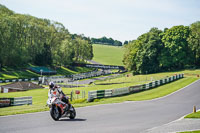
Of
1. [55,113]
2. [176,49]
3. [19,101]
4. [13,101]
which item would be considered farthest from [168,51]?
[55,113]

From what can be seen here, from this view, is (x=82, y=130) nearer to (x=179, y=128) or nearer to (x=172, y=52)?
(x=179, y=128)

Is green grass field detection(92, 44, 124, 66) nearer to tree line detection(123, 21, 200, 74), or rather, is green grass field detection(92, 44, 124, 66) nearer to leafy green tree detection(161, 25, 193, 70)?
tree line detection(123, 21, 200, 74)

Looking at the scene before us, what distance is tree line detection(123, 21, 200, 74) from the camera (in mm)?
77625

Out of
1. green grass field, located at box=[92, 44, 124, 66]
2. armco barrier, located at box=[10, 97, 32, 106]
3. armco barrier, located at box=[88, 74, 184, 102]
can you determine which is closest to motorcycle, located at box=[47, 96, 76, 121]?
armco barrier, located at box=[88, 74, 184, 102]

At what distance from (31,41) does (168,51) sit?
52566 millimetres

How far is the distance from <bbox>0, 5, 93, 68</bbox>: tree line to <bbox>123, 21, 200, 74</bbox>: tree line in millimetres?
36713

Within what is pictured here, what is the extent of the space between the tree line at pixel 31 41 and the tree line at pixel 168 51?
36713 millimetres

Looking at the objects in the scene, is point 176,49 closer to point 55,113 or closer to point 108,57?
point 55,113

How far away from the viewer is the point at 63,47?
10519 centimetres

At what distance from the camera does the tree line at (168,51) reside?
77625 millimetres

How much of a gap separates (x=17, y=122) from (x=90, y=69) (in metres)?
104

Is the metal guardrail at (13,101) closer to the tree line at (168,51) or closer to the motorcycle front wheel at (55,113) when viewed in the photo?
the motorcycle front wheel at (55,113)

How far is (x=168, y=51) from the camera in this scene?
259 feet

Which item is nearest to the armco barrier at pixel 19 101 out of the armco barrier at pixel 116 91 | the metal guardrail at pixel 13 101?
the metal guardrail at pixel 13 101
